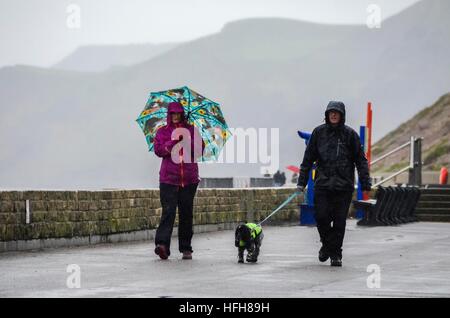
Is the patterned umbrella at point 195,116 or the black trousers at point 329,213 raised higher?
the patterned umbrella at point 195,116

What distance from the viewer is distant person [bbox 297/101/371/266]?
13242 millimetres

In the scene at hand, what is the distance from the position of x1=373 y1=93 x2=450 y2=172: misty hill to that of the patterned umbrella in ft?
135

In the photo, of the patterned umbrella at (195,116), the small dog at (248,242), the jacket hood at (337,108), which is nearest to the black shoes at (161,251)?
the small dog at (248,242)

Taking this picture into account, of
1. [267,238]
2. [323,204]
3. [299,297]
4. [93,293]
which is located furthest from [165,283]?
[267,238]

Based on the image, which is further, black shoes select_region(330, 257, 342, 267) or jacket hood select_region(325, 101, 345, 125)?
jacket hood select_region(325, 101, 345, 125)

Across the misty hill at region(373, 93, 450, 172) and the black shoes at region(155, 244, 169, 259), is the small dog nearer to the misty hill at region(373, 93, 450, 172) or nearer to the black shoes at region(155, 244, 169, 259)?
the black shoes at region(155, 244, 169, 259)

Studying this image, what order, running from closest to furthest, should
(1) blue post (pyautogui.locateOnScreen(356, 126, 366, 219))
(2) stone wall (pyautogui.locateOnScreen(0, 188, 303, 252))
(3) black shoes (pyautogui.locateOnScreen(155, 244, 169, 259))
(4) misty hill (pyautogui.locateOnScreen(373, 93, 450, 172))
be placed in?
(3) black shoes (pyautogui.locateOnScreen(155, 244, 169, 259)) < (2) stone wall (pyautogui.locateOnScreen(0, 188, 303, 252)) < (1) blue post (pyautogui.locateOnScreen(356, 126, 366, 219)) < (4) misty hill (pyautogui.locateOnScreen(373, 93, 450, 172))

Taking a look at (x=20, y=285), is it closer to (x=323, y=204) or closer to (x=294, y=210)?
(x=323, y=204)

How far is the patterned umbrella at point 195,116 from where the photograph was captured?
14.8m

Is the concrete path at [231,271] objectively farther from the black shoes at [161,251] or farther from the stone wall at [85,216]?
the stone wall at [85,216]

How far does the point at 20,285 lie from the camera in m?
10.6

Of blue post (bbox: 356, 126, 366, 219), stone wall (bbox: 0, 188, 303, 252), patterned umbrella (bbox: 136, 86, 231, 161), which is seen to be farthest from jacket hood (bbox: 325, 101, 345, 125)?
blue post (bbox: 356, 126, 366, 219)

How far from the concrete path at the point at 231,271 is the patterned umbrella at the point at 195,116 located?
1.48 m

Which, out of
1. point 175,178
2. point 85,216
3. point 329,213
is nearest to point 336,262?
point 329,213
